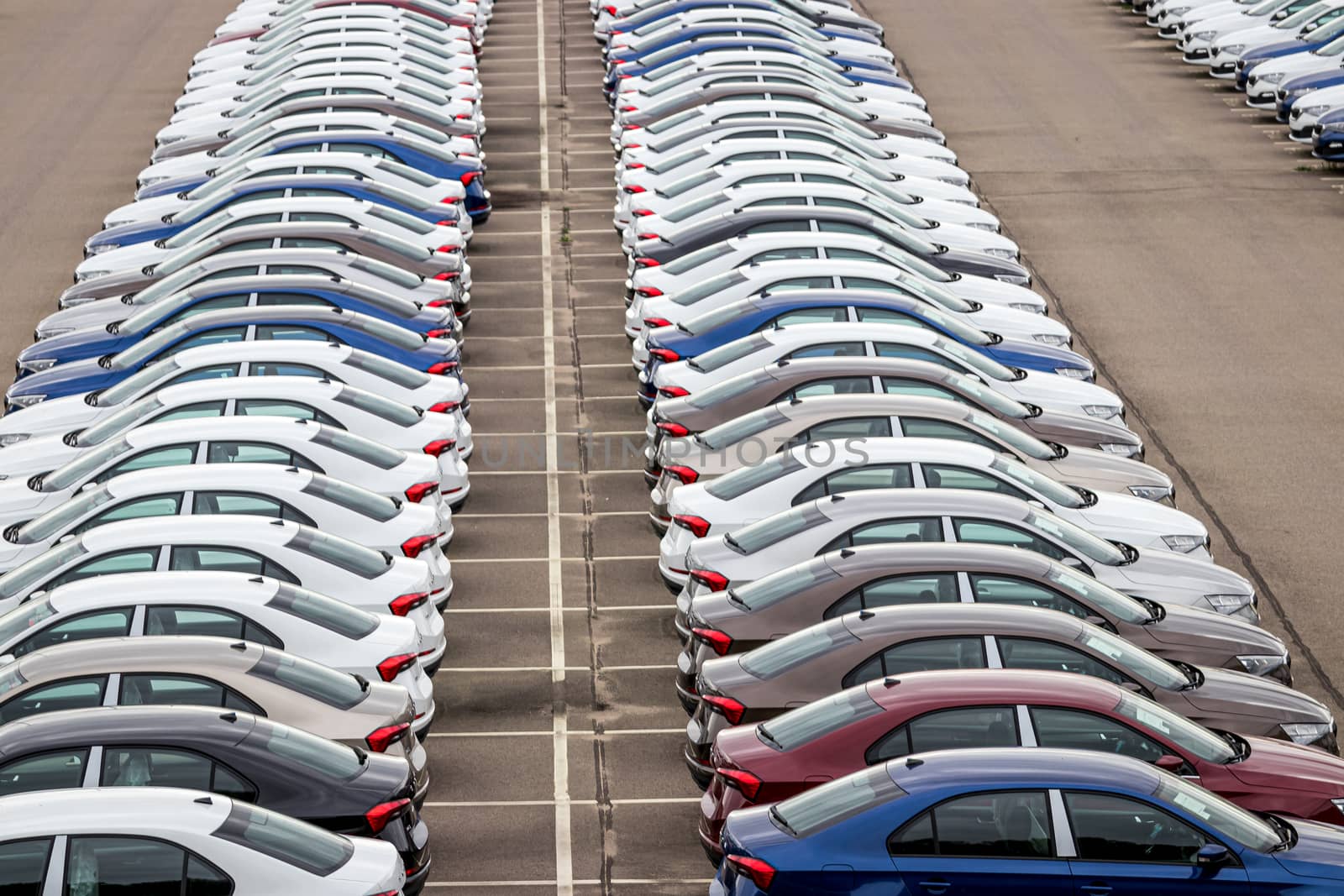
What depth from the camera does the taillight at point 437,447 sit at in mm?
14641

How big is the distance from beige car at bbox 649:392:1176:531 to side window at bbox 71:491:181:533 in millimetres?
3697

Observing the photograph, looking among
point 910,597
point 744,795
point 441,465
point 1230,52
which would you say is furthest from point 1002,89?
point 744,795

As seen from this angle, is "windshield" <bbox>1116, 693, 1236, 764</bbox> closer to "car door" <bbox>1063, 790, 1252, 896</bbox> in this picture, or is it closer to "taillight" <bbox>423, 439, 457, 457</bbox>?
"car door" <bbox>1063, 790, 1252, 896</bbox>

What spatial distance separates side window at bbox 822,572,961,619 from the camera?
37.6 ft

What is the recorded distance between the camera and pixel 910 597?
11.5 m

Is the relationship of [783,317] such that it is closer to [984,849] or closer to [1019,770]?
[1019,770]

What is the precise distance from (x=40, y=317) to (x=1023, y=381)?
1057 centimetres

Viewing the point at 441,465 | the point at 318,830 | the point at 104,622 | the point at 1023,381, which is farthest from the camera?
the point at 1023,381

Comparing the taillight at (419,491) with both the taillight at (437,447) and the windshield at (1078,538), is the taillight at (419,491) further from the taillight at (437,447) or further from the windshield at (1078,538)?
the windshield at (1078,538)

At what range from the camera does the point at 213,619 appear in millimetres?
11250

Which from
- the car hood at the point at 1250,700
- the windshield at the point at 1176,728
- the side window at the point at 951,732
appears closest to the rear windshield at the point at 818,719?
the side window at the point at 951,732

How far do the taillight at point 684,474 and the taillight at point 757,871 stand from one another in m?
5.17

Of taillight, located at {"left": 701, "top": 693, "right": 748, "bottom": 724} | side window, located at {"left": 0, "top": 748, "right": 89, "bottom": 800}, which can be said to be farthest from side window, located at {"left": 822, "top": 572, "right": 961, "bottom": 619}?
side window, located at {"left": 0, "top": 748, "right": 89, "bottom": 800}

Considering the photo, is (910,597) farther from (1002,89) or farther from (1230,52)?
(1230,52)
